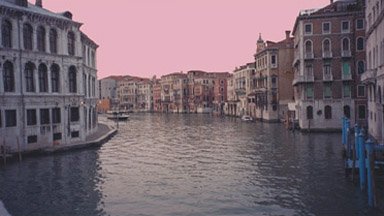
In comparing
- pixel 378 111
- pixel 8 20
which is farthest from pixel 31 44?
pixel 378 111

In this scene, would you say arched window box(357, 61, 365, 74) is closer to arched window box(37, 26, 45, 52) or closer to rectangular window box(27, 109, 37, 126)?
arched window box(37, 26, 45, 52)

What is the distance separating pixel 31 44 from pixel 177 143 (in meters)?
13.6

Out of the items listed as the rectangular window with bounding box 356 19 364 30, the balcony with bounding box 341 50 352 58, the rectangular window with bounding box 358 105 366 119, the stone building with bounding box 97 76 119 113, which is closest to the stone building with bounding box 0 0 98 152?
the balcony with bounding box 341 50 352 58

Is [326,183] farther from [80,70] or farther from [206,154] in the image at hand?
[80,70]

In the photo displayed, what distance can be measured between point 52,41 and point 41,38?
0.99 metres

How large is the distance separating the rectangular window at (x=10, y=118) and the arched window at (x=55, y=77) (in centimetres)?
372

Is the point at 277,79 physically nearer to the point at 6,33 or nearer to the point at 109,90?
the point at 6,33

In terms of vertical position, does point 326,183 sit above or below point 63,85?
below

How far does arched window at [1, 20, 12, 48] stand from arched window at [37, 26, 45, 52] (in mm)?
2145

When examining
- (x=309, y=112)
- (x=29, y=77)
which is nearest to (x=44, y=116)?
(x=29, y=77)

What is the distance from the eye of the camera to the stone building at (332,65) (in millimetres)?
38156

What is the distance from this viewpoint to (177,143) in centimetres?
3312

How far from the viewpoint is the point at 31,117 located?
2578cm

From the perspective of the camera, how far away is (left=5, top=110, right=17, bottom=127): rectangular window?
24.2m
